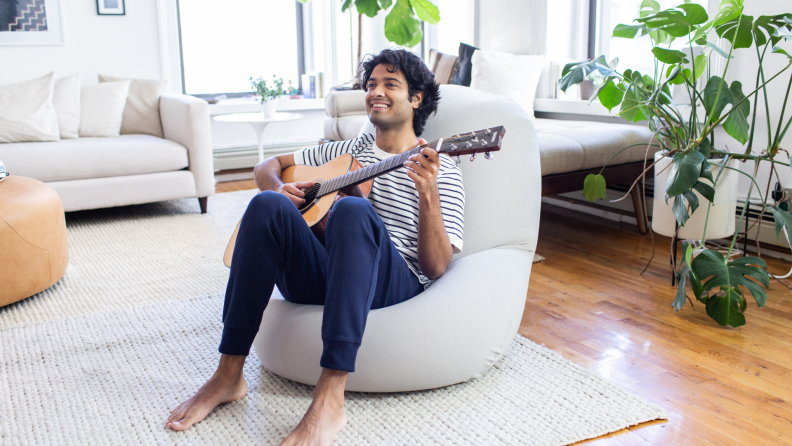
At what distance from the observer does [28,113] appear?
3539mm

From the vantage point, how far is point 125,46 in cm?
456

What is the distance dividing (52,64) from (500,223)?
149 inches

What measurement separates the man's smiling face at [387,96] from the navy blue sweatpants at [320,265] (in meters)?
0.40

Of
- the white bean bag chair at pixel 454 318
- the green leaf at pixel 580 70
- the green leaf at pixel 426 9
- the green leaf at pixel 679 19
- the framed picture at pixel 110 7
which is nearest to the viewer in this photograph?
the white bean bag chair at pixel 454 318

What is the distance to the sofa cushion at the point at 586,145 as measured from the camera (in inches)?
108

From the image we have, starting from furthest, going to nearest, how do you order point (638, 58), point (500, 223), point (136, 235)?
1. point (638, 58)
2. point (136, 235)
3. point (500, 223)

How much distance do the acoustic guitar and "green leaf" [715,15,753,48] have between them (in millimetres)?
1014

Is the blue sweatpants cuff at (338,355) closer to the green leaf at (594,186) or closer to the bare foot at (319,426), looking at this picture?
the bare foot at (319,426)

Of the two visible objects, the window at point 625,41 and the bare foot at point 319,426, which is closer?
the bare foot at point 319,426

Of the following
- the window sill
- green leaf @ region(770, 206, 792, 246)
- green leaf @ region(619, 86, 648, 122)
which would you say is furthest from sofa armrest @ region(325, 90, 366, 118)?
green leaf @ region(770, 206, 792, 246)

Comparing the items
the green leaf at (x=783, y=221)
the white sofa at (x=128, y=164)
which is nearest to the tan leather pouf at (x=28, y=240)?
the white sofa at (x=128, y=164)

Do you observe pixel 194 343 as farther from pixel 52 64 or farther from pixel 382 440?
pixel 52 64

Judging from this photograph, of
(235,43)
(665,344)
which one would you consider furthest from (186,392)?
(235,43)

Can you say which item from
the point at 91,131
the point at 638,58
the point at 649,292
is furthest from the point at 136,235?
the point at 638,58
